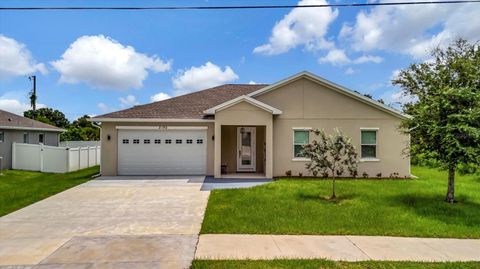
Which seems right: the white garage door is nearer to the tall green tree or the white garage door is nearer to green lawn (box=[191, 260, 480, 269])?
green lawn (box=[191, 260, 480, 269])

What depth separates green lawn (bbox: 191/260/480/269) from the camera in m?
4.99

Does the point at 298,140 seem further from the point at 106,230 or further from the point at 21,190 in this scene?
the point at 21,190

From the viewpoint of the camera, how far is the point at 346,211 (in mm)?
8672

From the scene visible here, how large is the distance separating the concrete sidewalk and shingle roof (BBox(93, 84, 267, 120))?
10.6 meters

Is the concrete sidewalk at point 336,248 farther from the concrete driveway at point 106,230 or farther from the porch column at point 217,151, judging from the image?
the porch column at point 217,151

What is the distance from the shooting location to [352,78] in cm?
2328

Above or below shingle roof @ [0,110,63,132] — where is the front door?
below

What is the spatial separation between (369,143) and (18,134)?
72.8 feet

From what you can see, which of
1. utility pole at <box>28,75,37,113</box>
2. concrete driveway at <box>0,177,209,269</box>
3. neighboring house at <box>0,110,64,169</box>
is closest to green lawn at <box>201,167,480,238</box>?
concrete driveway at <box>0,177,209,269</box>

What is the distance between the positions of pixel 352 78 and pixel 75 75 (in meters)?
Result: 22.0

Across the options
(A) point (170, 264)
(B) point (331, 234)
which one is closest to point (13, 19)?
(A) point (170, 264)

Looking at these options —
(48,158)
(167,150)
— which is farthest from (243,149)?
(48,158)

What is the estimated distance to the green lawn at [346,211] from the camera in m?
7.13

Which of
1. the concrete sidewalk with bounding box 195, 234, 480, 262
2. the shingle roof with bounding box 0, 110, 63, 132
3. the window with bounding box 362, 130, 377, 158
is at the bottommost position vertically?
the concrete sidewalk with bounding box 195, 234, 480, 262
